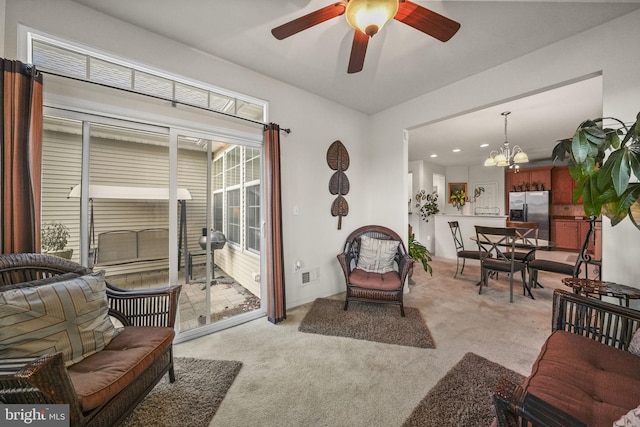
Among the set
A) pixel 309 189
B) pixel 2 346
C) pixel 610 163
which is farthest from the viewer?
pixel 309 189

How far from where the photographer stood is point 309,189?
3184 millimetres

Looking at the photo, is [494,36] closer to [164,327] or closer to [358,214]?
[358,214]

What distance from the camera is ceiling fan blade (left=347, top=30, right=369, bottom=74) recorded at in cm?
163

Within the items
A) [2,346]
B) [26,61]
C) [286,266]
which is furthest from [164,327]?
[26,61]

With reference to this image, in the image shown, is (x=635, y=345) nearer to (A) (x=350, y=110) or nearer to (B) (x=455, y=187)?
(A) (x=350, y=110)

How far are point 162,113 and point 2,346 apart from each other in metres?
1.84

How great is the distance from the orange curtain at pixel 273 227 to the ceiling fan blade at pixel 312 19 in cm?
109

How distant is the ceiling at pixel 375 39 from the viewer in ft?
5.99

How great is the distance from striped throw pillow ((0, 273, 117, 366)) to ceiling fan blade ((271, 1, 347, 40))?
6.58 feet

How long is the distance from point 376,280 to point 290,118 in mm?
2235

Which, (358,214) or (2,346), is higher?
(358,214)

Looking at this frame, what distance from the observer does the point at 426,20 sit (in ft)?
4.84

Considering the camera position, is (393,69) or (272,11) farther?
(393,69)

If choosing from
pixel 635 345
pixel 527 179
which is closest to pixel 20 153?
pixel 635 345
